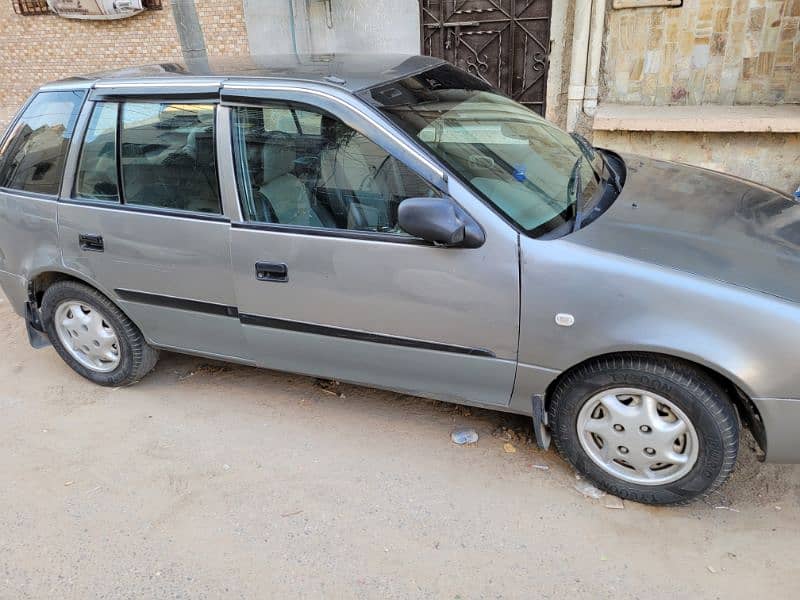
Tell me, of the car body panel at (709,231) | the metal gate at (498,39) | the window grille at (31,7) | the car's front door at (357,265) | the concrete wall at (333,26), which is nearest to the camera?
the car body panel at (709,231)

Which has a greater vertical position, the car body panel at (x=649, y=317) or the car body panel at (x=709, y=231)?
the car body panel at (x=709, y=231)

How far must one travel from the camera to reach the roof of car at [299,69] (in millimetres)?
2941

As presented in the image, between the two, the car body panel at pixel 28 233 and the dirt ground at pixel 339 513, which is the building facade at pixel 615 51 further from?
the dirt ground at pixel 339 513

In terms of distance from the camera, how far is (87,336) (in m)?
3.70

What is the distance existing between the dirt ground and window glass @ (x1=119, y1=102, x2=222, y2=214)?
122 cm

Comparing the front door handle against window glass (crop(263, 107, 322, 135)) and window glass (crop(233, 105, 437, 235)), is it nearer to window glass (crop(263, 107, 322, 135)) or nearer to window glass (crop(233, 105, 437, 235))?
window glass (crop(233, 105, 437, 235))

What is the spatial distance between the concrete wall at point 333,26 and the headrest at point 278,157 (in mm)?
5675

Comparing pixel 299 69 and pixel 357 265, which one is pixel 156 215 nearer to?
pixel 299 69

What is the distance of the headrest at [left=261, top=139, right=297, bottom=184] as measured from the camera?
2.91 m

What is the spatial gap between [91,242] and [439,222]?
1.99 meters

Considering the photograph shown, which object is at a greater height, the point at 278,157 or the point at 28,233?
the point at 278,157

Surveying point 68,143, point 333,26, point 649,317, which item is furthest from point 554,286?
point 333,26

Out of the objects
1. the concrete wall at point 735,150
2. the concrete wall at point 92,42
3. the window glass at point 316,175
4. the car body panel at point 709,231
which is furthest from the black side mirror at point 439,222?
the concrete wall at point 92,42

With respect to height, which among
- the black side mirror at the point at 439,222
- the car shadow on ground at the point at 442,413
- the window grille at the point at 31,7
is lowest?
the car shadow on ground at the point at 442,413
